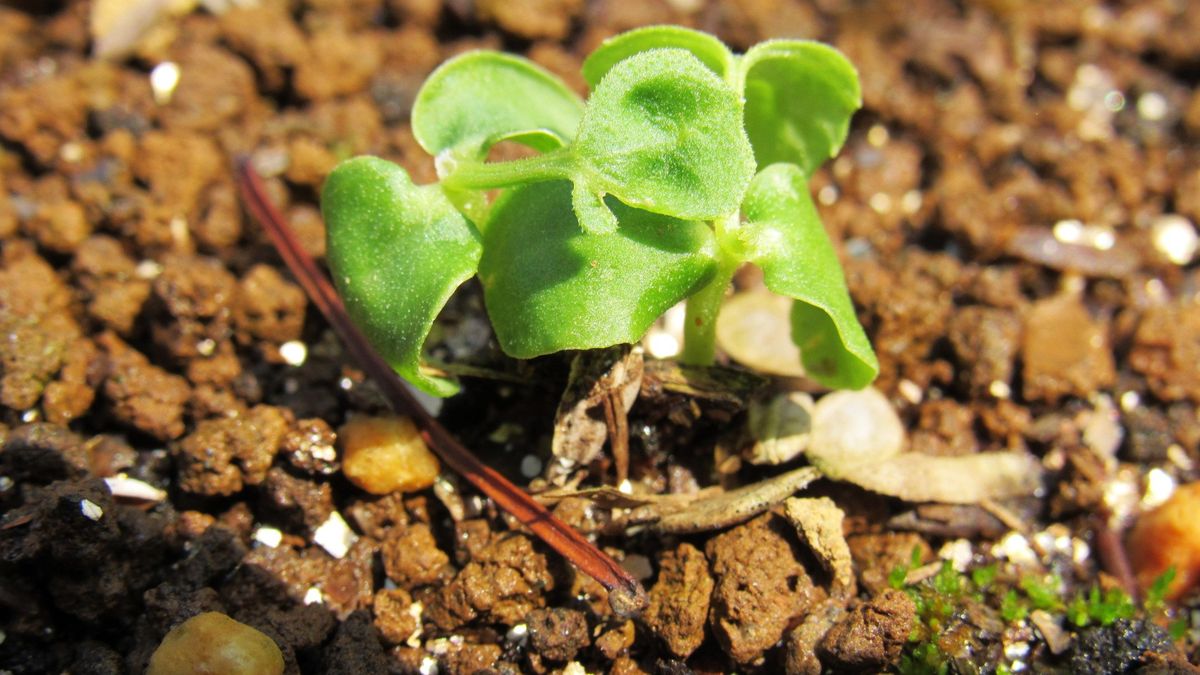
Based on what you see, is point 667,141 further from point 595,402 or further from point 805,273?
point 595,402

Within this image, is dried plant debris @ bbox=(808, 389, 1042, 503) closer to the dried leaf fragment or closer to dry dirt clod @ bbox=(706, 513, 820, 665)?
the dried leaf fragment

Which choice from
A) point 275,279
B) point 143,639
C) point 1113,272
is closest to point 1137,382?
point 1113,272

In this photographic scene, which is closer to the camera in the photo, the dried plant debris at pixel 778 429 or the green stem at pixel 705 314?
the green stem at pixel 705 314

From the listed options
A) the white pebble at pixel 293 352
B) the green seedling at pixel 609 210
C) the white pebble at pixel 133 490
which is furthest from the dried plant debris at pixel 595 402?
the white pebble at pixel 133 490

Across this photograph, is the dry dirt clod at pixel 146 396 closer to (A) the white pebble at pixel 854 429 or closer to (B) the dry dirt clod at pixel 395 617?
(B) the dry dirt clod at pixel 395 617

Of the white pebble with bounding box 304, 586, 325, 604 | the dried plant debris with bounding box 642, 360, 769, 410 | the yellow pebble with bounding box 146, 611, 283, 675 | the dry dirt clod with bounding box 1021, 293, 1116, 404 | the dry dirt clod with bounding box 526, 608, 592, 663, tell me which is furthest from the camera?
the dry dirt clod with bounding box 1021, 293, 1116, 404

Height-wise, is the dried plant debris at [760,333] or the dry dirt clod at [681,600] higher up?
the dried plant debris at [760,333]

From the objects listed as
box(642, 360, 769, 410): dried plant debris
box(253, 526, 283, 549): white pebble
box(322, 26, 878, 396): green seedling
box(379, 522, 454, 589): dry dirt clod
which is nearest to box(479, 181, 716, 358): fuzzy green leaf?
box(322, 26, 878, 396): green seedling

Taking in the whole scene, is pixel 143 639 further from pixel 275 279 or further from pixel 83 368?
pixel 275 279
